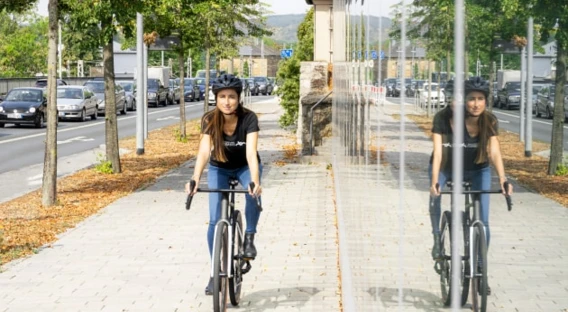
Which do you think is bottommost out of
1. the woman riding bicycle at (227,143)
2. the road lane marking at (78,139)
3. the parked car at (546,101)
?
the road lane marking at (78,139)

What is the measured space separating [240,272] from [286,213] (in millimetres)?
6088

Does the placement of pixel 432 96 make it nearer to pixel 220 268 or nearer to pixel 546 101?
pixel 546 101

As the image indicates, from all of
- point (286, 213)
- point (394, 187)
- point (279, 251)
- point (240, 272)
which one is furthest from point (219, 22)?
point (394, 187)

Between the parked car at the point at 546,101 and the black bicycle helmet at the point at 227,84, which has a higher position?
the parked car at the point at 546,101

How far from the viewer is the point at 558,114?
2.42 metres

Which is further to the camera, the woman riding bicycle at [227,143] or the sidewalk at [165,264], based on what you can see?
the sidewalk at [165,264]

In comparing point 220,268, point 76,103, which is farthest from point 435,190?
point 76,103

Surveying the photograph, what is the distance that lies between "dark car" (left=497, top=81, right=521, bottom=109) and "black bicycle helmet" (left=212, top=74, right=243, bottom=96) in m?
5.09

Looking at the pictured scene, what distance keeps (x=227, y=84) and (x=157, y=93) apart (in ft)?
195

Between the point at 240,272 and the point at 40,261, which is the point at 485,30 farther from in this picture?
the point at 40,261

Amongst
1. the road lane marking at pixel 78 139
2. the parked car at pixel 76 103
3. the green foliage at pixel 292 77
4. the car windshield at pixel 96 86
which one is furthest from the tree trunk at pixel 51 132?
the car windshield at pixel 96 86

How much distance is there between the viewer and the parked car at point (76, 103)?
46375 mm

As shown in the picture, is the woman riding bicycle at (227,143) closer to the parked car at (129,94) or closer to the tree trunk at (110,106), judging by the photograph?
the tree trunk at (110,106)

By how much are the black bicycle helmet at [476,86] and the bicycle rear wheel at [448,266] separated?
22cm
